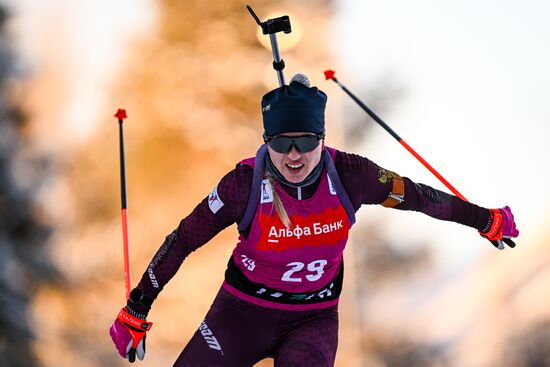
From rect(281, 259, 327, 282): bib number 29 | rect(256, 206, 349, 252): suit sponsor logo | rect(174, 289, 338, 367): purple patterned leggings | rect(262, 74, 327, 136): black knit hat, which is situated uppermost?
rect(262, 74, 327, 136): black knit hat

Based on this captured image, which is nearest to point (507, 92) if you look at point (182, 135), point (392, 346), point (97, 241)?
point (392, 346)

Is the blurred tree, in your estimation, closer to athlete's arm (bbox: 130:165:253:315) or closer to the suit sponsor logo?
athlete's arm (bbox: 130:165:253:315)

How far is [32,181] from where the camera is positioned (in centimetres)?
589

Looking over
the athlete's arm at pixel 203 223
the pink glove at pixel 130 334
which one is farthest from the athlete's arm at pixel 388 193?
the pink glove at pixel 130 334

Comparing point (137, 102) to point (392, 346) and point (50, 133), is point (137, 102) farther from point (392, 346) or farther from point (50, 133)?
point (392, 346)

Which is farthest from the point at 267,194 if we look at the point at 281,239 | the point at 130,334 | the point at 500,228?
the point at 500,228

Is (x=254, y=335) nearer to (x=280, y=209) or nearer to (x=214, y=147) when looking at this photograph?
(x=280, y=209)

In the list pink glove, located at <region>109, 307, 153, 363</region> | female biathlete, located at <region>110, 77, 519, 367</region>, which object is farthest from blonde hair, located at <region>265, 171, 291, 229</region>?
pink glove, located at <region>109, 307, 153, 363</region>

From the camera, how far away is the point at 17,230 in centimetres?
593

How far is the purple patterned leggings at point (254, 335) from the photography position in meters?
2.74

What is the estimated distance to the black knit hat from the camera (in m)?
2.62

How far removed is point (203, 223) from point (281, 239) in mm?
329

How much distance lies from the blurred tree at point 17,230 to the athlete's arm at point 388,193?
383 centimetres

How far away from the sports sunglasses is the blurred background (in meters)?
3.22
